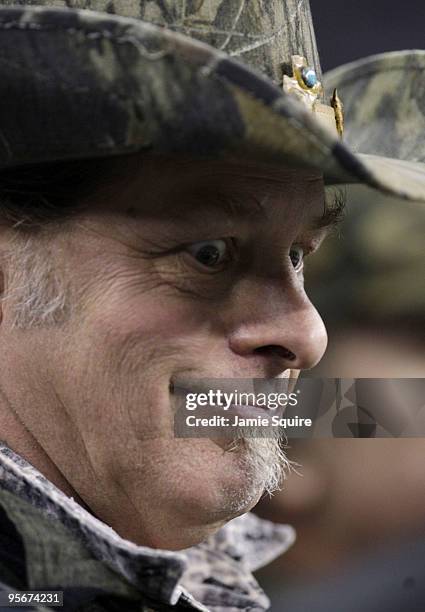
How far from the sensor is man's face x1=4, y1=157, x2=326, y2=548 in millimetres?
1158

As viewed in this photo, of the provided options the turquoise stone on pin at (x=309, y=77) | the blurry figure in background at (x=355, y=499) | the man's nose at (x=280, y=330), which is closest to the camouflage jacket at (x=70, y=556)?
the man's nose at (x=280, y=330)

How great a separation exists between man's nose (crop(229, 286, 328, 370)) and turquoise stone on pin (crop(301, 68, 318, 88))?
0.90ft

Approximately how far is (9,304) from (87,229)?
142mm

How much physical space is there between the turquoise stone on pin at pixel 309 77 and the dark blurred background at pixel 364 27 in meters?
3.10

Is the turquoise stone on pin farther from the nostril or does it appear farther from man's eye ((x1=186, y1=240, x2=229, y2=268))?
the nostril

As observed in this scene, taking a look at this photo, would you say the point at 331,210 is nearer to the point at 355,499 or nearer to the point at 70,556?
the point at 70,556

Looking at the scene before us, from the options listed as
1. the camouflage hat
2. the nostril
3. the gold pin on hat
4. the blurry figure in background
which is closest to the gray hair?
the camouflage hat

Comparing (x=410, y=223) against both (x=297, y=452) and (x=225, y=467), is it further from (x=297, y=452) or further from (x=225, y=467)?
(x=225, y=467)

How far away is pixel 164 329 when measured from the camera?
1.17 meters

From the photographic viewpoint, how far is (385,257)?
3.61 metres

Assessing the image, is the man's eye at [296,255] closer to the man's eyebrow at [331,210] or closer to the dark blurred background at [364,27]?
the man's eyebrow at [331,210]

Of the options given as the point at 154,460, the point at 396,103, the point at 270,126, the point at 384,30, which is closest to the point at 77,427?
the point at 154,460

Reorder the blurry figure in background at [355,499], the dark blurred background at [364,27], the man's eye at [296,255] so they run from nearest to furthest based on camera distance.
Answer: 1. the man's eye at [296,255]
2. the blurry figure in background at [355,499]
3. the dark blurred background at [364,27]

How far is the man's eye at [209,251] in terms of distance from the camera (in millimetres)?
1189
